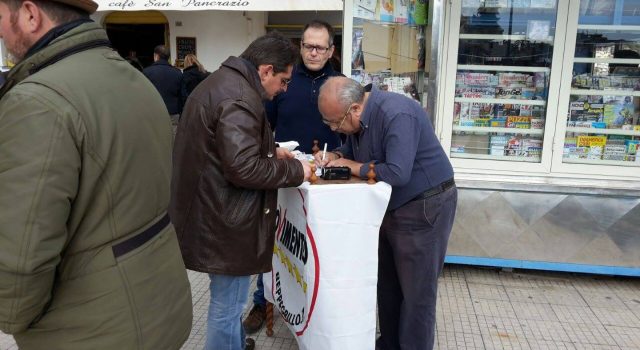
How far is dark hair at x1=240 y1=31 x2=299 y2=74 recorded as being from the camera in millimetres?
2072

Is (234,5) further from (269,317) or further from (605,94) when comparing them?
(269,317)

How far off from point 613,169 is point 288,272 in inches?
102

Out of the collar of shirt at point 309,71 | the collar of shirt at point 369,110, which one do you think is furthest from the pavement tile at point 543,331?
the collar of shirt at point 309,71

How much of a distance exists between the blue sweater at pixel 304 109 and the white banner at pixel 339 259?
0.82m

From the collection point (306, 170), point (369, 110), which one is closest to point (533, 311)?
point (369, 110)

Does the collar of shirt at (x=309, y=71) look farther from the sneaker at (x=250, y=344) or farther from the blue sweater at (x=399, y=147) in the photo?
the sneaker at (x=250, y=344)

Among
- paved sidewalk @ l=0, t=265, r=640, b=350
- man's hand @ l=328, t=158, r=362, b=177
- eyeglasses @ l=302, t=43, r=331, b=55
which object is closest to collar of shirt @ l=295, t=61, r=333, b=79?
eyeglasses @ l=302, t=43, r=331, b=55

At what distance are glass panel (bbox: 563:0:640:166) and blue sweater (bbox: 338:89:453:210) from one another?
73.5 inches

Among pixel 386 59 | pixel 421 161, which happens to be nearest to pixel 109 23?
pixel 386 59

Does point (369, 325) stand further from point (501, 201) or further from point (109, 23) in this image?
point (109, 23)

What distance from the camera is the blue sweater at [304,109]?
299 centimetres

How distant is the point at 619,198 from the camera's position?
11.0 feet

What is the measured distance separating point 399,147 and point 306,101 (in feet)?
3.33

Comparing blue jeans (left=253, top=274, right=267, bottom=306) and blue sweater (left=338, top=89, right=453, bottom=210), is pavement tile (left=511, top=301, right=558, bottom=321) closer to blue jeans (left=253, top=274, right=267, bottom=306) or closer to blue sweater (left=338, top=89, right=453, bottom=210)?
blue sweater (left=338, top=89, right=453, bottom=210)
